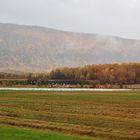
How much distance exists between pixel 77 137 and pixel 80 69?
167041 millimetres

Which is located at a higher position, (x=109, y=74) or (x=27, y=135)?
(x=109, y=74)

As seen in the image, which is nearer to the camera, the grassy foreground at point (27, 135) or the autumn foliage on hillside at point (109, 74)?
the grassy foreground at point (27, 135)

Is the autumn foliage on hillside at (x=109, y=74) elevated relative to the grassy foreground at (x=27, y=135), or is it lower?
elevated

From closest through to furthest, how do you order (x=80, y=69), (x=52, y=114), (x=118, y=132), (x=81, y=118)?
1. (x=118, y=132)
2. (x=81, y=118)
3. (x=52, y=114)
4. (x=80, y=69)

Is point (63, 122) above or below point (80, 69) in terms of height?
below

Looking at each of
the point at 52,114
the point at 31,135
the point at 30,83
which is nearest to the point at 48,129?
the point at 31,135

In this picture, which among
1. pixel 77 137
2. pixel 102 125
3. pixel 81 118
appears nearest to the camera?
pixel 77 137

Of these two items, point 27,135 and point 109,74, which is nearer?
point 27,135

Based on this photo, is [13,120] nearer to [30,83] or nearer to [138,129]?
[138,129]

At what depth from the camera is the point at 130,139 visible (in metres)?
28.9

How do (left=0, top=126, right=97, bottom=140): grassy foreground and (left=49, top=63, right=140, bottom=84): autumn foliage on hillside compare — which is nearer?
(left=0, top=126, right=97, bottom=140): grassy foreground

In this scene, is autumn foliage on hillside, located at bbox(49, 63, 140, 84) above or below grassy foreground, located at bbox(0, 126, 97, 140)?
above

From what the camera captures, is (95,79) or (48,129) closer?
(48,129)

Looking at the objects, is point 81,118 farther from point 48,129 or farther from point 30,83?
point 30,83
